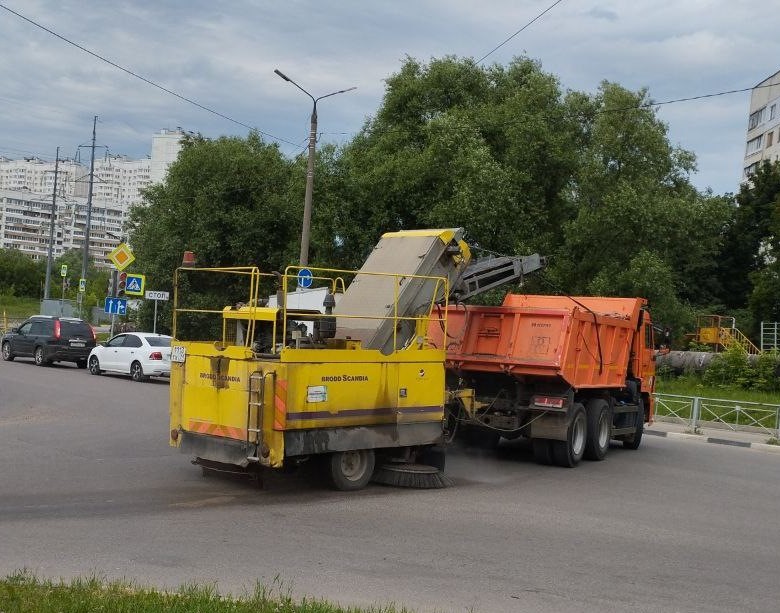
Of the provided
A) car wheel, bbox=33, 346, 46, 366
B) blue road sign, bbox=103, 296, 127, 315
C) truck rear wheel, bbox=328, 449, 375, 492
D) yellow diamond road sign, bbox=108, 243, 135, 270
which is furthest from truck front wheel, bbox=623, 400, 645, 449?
car wheel, bbox=33, 346, 46, 366

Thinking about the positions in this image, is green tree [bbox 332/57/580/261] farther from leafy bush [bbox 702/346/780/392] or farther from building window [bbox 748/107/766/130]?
building window [bbox 748/107/766/130]

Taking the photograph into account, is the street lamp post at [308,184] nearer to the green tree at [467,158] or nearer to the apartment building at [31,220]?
the green tree at [467,158]

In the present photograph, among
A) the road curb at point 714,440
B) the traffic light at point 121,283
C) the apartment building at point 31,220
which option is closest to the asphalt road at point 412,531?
the road curb at point 714,440

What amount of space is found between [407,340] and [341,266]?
26564mm

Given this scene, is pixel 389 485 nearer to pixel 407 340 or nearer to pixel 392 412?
pixel 392 412

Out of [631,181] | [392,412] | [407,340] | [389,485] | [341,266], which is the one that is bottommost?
[389,485]

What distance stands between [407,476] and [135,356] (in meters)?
17.9

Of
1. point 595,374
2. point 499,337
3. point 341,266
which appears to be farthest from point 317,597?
point 341,266

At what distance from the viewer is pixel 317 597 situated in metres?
5.93

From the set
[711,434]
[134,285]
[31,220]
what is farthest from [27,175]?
[711,434]

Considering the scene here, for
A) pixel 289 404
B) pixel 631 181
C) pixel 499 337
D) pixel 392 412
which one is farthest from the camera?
pixel 631 181

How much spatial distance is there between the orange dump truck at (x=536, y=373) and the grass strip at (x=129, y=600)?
22.6 feet

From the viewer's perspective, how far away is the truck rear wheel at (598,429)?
14.3 metres

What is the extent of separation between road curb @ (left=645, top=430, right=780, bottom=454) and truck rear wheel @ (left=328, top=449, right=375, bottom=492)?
11.8 meters
